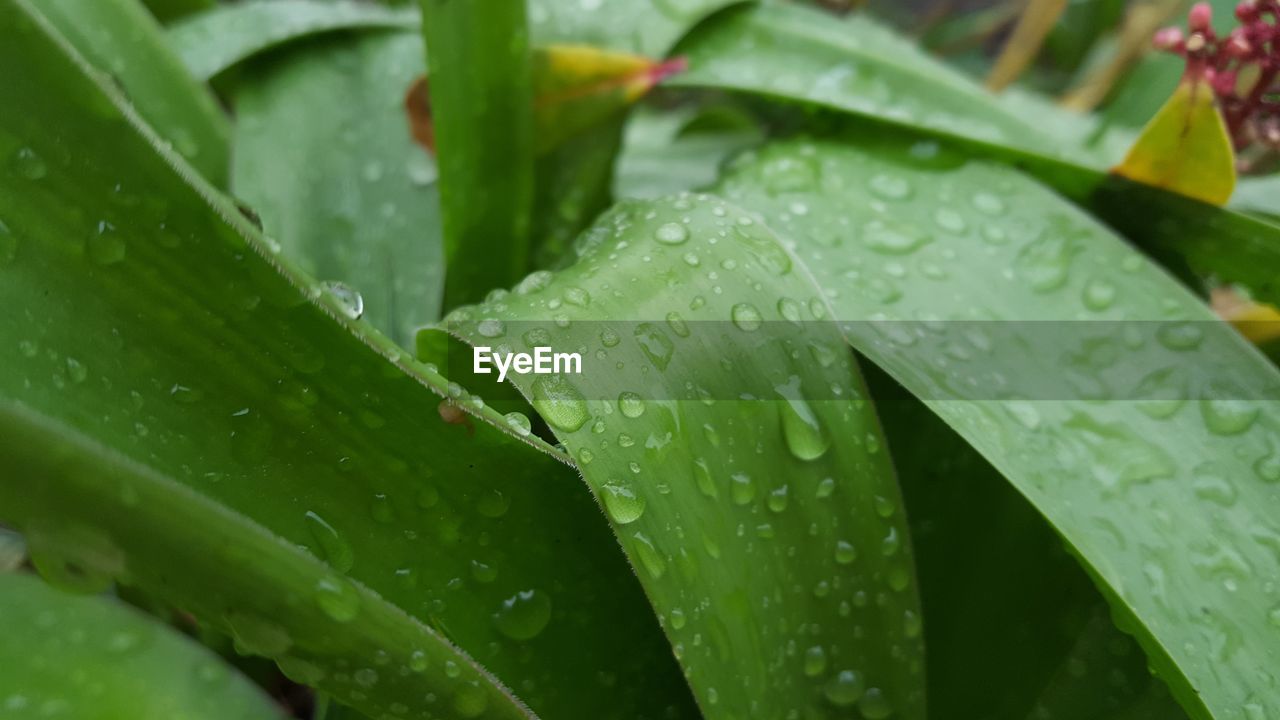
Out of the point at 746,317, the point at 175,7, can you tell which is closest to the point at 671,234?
the point at 746,317

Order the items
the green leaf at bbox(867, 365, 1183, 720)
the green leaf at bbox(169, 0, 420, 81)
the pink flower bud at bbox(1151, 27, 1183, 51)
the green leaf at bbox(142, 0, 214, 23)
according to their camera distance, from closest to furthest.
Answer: the green leaf at bbox(867, 365, 1183, 720) < the pink flower bud at bbox(1151, 27, 1183, 51) < the green leaf at bbox(169, 0, 420, 81) < the green leaf at bbox(142, 0, 214, 23)

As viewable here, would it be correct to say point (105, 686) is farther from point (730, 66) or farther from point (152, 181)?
point (730, 66)

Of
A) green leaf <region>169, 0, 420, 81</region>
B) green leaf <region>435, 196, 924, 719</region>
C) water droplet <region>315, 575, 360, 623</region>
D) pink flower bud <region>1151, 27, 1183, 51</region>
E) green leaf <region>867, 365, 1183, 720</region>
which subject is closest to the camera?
water droplet <region>315, 575, 360, 623</region>

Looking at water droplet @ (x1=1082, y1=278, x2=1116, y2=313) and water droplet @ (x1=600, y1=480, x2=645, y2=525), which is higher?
water droplet @ (x1=600, y1=480, x2=645, y2=525)

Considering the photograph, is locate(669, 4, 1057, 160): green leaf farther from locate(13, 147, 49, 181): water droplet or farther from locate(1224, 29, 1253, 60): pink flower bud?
locate(13, 147, 49, 181): water droplet

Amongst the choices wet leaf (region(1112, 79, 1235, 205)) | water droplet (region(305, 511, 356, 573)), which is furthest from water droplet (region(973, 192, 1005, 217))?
water droplet (region(305, 511, 356, 573))

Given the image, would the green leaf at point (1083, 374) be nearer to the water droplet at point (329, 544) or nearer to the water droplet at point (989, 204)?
the water droplet at point (989, 204)

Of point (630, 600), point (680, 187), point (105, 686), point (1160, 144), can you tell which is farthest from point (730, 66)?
point (105, 686)
